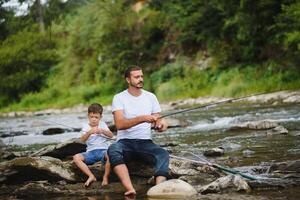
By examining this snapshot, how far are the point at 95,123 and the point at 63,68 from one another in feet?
127

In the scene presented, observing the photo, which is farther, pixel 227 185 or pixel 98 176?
pixel 98 176

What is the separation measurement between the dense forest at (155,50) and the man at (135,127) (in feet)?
46.2

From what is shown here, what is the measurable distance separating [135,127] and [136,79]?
53cm

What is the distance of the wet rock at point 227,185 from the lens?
4.97m

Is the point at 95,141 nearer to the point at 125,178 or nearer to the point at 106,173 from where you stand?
the point at 106,173

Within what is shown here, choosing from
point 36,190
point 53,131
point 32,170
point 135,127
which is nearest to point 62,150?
point 32,170

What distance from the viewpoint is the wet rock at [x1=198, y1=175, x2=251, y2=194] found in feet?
16.3

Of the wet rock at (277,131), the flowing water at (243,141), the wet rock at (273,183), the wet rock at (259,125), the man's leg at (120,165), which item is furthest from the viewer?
the wet rock at (259,125)

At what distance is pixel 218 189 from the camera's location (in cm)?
499

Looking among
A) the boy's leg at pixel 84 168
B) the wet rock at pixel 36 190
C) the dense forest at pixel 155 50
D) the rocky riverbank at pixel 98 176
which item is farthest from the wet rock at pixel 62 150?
the dense forest at pixel 155 50

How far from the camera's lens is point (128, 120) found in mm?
5414

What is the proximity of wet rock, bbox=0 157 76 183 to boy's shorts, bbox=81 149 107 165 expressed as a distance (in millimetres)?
230

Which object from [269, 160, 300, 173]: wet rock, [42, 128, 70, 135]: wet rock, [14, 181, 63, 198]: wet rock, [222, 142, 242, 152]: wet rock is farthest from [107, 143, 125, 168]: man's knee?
[42, 128, 70, 135]: wet rock

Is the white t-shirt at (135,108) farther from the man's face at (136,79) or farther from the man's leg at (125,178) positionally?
the man's leg at (125,178)
